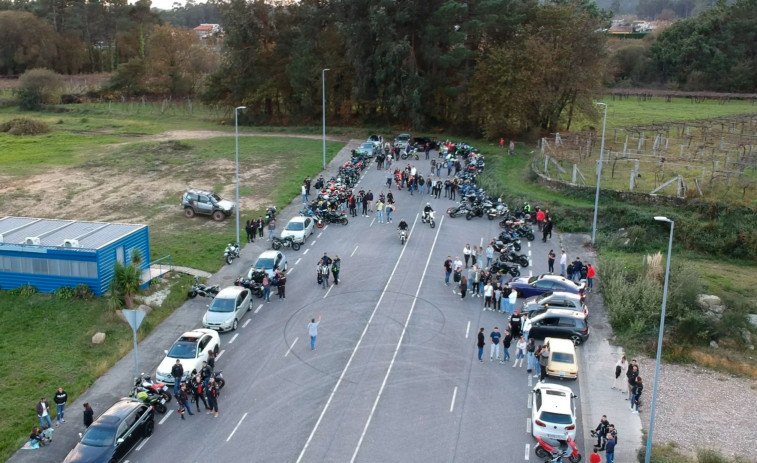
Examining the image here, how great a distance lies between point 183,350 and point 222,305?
3818mm

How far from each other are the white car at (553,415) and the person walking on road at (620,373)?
2.94 meters

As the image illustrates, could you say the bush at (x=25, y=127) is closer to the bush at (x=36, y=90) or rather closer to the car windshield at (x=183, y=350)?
the bush at (x=36, y=90)

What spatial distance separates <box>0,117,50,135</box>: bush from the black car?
6210 cm

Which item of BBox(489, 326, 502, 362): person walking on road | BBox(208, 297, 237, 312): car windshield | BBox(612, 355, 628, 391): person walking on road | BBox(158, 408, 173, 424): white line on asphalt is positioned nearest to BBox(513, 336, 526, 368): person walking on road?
BBox(489, 326, 502, 362): person walking on road

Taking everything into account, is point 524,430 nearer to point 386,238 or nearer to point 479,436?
point 479,436

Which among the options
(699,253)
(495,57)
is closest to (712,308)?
(699,253)

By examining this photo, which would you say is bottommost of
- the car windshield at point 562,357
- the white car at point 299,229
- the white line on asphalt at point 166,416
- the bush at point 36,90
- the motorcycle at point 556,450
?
the white line on asphalt at point 166,416

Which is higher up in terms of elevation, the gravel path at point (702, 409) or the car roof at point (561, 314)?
the car roof at point (561, 314)

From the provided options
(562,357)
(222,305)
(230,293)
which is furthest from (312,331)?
(562,357)

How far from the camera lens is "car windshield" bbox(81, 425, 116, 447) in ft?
62.1

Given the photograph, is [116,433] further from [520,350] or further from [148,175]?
[148,175]

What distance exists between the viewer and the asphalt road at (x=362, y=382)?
2003 cm

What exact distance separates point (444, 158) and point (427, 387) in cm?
3513

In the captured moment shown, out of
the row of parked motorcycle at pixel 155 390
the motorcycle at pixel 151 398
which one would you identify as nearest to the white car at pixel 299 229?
the row of parked motorcycle at pixel 155 390
